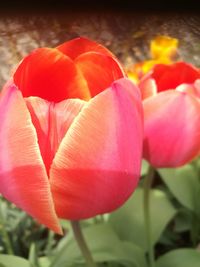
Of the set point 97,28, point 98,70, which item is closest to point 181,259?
point 98,70

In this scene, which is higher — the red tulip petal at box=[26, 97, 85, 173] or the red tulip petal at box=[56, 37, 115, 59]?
the red tulip petal at box=[56, 37, 115, 59]

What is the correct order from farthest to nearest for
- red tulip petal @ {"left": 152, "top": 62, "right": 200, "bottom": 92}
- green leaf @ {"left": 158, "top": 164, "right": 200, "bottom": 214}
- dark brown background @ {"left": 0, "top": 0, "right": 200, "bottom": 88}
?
dark brown background @ {"left": 0, "top": 0, "right": 200, "bottom": 88}
green leaf @ {"left": 158, "top": 164, "right": 200, "bottom": 214}
red tulip petal @ {"left": 152, "top": 62, "right": 200, "bottom": 92}

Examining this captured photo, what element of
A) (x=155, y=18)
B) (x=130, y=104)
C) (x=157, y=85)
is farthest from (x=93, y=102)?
(x=155, y=18)

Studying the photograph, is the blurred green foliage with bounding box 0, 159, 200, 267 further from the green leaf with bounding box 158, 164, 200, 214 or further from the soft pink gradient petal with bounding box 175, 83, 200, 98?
the soft pink gradient petal with bounding box 175, 83, 200, 98


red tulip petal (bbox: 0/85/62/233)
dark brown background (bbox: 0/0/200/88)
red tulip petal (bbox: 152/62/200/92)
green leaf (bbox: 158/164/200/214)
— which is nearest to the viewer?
red tulip petal (bbox: 0/85/62/233)

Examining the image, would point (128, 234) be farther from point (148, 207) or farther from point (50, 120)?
point (50, 120)

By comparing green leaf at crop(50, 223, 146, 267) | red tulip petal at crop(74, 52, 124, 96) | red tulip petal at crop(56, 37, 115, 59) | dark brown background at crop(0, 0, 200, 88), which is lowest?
dark brown background at crop(0, 0, 200, 88)

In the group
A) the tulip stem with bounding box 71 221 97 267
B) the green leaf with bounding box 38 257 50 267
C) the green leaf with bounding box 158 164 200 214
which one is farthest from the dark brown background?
the tulip stem with bounding box 71 221 97 267
